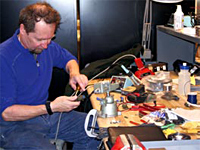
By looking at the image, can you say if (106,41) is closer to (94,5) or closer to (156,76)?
(94,5)

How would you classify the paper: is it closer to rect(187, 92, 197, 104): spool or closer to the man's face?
rect(187, 92, 197, 104): spool

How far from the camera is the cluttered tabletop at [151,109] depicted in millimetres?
1672

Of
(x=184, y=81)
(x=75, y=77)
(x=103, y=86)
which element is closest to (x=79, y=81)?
(x=75, y=77)

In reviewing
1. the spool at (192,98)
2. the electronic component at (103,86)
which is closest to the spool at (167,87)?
the spool at (192,98)

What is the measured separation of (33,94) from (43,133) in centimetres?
25

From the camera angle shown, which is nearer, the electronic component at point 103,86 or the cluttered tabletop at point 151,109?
the cluttered tabletop at point 151,109

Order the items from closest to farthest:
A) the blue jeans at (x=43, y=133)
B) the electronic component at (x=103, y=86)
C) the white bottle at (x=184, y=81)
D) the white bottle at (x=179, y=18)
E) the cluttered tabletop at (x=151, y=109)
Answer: the cluttered tabletop at (x=151, y=109), the blue jeans at (x=43, y=133), the electronic component at (x=103, y=86), the white bottle at (x=184, y=81), the white bottle at (x=179, y=18)

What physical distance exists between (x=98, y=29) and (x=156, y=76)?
1.30 meters

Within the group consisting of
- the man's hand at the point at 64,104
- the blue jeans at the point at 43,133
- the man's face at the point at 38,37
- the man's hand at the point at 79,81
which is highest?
the man's face at the point at 38,37

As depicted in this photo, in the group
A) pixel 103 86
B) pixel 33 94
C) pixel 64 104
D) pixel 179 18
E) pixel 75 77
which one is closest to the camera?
pixel 64 104

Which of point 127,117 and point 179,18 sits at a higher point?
point 179,18

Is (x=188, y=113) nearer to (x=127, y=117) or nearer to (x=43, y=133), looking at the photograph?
(x=127, y=117)

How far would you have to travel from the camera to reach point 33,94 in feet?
7.07

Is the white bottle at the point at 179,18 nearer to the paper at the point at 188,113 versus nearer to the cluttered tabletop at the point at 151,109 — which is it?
the cluttered tabletop at the point at 151,109
